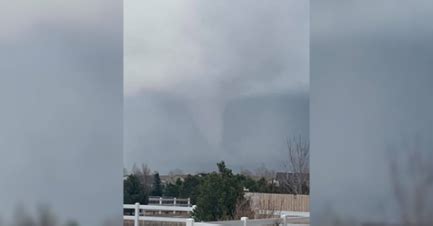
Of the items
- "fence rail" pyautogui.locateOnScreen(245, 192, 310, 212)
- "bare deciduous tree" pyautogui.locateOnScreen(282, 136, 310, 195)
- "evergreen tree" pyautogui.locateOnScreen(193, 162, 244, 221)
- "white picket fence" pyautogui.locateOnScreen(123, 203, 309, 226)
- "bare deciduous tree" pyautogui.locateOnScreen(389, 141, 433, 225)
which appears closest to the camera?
"bare deciduous tree" pyautogui.locateOnScreen(389, 141, 433, 225)

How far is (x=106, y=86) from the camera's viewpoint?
1788 millimetres

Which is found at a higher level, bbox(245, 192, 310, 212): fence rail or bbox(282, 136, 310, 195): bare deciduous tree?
bbox(282, 136, 310, 195): bare deciduous tree

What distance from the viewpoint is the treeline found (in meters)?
7.09

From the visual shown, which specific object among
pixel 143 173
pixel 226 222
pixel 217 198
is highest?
pixel 143 173

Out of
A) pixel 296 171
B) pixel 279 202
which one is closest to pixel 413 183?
pixel 279 202

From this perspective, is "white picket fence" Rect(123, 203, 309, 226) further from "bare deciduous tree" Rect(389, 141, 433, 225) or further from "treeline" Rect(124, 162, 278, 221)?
"bare deciduous tree" Rect(389, 141, 433, 225)

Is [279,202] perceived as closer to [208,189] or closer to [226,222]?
[208,189]

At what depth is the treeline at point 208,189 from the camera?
23.3ft

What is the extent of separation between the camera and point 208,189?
705 cm

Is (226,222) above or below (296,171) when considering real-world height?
below

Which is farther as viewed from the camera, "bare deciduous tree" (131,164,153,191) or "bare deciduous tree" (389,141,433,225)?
"bare deciduous tree" (131,164,153,191)

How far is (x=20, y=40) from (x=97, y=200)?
1.37ft

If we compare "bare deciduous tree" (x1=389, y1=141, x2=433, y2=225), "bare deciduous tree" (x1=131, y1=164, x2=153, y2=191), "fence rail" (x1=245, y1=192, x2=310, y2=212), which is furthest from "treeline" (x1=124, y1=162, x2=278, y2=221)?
"bare deciduous tree" (x1=389, y1=141, x2=433, y2=225)

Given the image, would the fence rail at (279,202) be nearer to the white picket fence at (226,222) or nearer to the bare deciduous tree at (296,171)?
the bare deciduous tree at (296,171)
